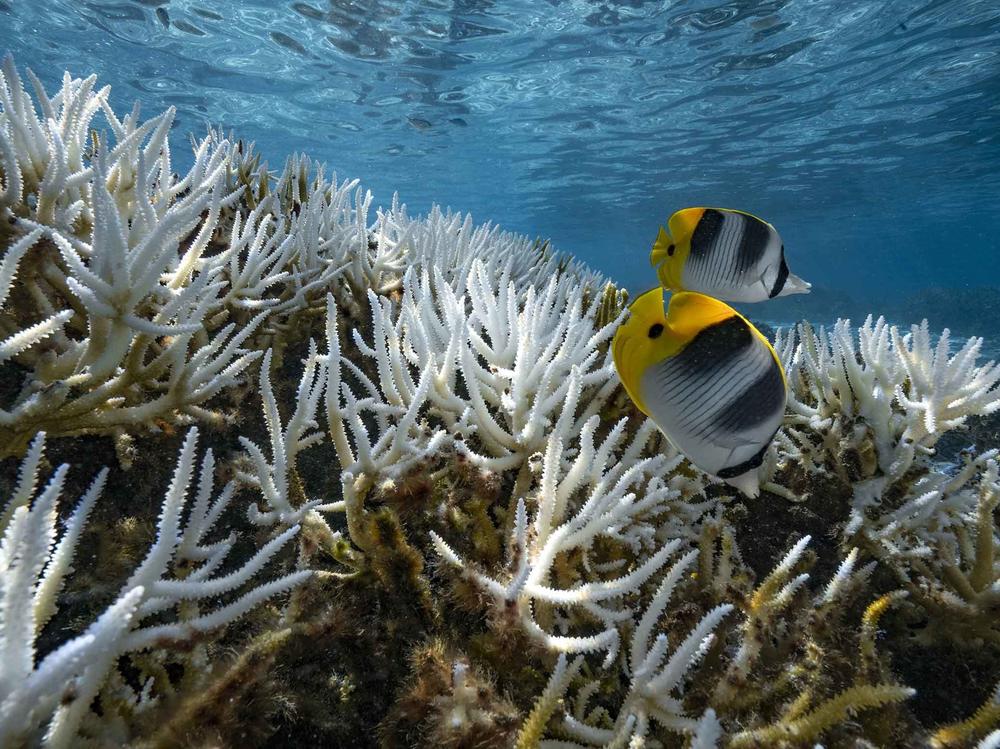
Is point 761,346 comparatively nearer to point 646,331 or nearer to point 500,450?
point 646,331

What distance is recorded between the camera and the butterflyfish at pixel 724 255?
7.13ft

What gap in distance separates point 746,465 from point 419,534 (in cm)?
126

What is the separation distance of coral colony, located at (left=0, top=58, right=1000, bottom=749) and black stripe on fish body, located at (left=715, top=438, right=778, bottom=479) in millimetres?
484

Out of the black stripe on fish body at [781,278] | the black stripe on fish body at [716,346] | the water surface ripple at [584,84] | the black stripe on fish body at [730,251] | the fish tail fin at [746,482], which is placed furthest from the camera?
the water surface ripple at [584,84]

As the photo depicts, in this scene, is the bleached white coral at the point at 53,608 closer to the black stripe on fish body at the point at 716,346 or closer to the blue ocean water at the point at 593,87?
the black stripe on fish body at the point at 716,346

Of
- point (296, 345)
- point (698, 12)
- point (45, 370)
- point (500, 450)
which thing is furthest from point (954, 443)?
point (698, 12)

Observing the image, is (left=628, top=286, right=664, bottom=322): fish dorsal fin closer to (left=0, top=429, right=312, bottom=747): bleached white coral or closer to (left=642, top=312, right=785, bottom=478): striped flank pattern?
(left=642, top=312, right=785, bottom=478): striped flank pattern

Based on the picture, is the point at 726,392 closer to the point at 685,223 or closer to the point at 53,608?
the point at 685,223

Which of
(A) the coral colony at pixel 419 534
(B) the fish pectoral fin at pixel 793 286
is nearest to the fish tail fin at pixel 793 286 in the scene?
(B) the fish pectoral fin at pixel 793 286

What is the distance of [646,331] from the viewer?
1352 millimetres

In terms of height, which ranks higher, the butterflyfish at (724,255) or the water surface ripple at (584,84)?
the water surface ripple at (584,84)

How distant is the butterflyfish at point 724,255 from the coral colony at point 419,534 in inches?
25.4

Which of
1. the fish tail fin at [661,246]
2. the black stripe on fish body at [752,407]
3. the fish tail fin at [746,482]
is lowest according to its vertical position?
the fish tail fin at [746,482]

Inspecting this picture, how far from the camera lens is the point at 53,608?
1.22 meters
